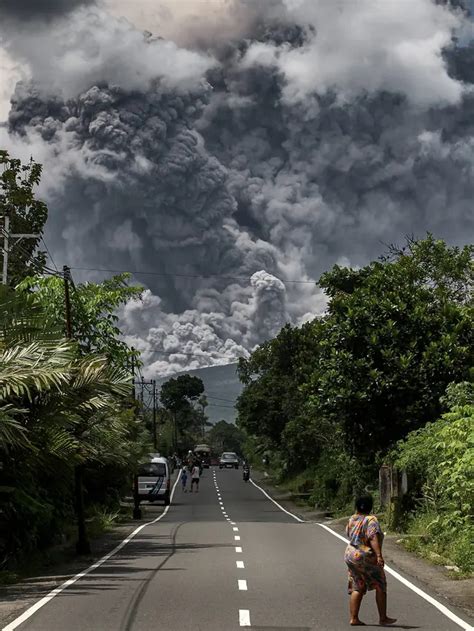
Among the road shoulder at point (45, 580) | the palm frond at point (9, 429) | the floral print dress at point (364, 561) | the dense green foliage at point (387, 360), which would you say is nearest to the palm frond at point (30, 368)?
the palm frond at point (9, 429)

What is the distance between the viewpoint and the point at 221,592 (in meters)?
14.1

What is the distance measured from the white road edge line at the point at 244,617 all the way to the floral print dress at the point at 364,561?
1.30m

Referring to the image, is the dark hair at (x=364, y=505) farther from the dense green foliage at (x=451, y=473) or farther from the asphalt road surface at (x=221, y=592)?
the dense green foliage at (x=451, y=473)

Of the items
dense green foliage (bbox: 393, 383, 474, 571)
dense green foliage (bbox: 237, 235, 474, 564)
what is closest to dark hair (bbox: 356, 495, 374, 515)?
dense green foliage (bbox: 393, 383, 474, 571)

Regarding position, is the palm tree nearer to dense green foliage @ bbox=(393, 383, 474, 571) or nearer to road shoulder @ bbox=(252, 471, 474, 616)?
road shoulder @ bbox=(252, 471, 474, 616)

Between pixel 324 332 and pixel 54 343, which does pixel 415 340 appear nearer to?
pixel 324 332

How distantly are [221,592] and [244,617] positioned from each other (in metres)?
2.50

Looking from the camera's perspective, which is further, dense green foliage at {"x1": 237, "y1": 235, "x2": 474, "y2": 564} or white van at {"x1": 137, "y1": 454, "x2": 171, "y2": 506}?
white van at {"x1": 137, "y1": 454, "x2": 171, "y2": 506}

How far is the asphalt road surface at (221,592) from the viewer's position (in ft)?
37.1

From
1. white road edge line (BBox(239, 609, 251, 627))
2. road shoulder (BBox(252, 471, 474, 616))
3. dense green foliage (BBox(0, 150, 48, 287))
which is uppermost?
dense green foliage (BBox(0, 150, 48, 287))

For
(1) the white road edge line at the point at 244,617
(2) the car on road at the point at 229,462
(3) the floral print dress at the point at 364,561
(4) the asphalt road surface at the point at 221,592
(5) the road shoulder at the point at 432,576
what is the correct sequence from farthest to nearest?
(2) the car on road at the point at 229,462
(5) the road shoulder at the point at 432,576
(4) the asphalt road surface at the point at 221,592
(1) the white road edge line at the point at 244,617
(3) the floral print dress at the point at 364,561

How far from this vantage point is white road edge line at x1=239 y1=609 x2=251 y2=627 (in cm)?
1112

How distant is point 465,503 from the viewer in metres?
18.0

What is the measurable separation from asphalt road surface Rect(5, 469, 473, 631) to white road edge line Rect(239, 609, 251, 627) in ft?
0.04
